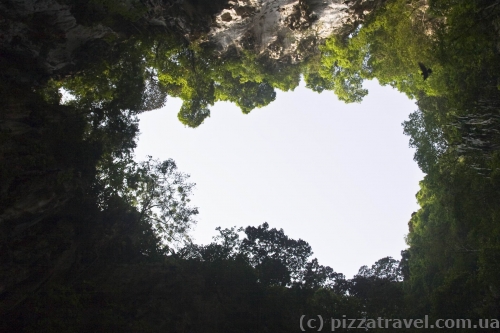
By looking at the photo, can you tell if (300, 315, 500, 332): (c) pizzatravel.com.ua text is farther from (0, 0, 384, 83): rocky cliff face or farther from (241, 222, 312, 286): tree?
(0, 0, 384, 83): rocky cliff face

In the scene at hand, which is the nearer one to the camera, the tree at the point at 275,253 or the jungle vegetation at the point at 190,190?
the jungle vegetation at the point at 190,190

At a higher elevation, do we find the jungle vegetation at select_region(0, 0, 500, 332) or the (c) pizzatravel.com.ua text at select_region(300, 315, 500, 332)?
the jungle vegetation at select_region(0, 0, 500, 332)

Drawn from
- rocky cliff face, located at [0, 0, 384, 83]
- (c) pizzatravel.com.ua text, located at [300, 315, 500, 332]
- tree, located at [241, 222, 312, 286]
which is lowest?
(c) pizzatravel.com.ua text, located at [300, 315, 500, 332]

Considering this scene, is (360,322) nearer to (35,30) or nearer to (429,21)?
(429,21)

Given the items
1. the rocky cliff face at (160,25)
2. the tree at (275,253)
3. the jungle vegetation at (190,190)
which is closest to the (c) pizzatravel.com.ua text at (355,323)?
the jungle vegetation at (190,190)

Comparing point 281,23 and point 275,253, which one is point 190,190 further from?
point 281,23

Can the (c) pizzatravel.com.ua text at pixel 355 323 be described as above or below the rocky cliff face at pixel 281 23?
below

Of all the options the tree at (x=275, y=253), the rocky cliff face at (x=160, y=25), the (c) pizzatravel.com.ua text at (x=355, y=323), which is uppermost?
the rocky cliff face at (x=160, y=25)

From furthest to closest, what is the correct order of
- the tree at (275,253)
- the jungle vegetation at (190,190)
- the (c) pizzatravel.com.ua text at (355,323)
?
the tree at (275,253), the (c) pizzatravel.com.ua text at (355,323), the jungle vegetation at (190,190)

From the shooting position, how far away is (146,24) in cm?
2323

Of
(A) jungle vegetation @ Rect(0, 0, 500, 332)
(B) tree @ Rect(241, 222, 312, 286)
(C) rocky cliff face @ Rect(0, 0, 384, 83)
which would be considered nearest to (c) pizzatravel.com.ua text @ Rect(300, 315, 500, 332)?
(A) jungle vegetation @ Rect(0, 0, 500, 332)

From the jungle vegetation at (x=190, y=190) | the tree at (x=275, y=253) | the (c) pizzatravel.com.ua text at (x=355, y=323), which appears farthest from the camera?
the tree at (x=275, y=253)

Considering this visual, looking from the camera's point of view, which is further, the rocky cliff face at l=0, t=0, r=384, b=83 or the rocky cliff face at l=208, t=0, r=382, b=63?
the rocky cliff face at l=208, t=0, r=382, b=63

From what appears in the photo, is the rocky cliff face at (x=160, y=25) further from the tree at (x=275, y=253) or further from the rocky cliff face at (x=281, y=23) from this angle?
the tree at (x=275, y=253)
